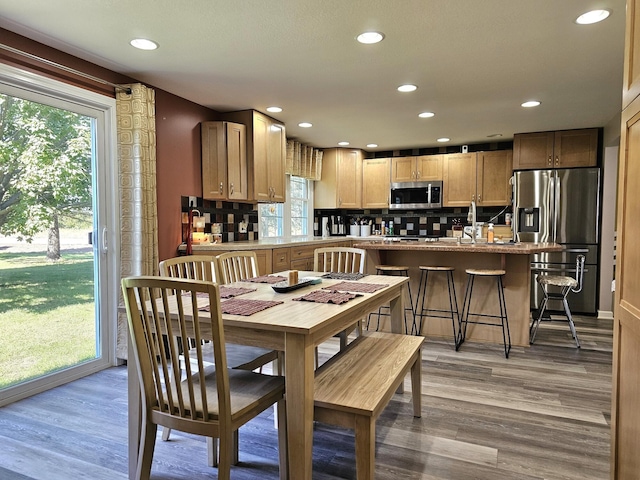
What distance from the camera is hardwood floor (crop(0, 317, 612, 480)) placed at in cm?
185

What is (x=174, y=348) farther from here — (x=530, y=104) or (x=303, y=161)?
(x=303, y=161)

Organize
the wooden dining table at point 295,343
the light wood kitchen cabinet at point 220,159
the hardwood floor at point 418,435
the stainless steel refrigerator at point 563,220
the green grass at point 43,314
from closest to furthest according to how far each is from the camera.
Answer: the wooden dining table at point 295,343
the hardwood floor at point 418,435
the green grass at point 43,314
the light wood kitchen cabinet at point 220,159
the stainless steel refrigerator at point 563,220

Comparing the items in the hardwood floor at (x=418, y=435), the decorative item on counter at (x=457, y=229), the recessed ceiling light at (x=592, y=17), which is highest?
the recessed ceiling light at (x=592, y=17)

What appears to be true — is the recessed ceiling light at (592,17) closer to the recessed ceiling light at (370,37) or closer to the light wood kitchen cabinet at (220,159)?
the recessed ceiling light at (370,37)

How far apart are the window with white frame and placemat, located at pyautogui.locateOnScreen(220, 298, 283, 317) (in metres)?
3.29

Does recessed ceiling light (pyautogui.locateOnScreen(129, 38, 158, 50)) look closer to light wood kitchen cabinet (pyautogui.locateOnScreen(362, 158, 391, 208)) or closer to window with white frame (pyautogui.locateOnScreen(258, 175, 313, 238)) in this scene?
window with white frame (pyautogui.locateOnScreen(258, 175, 313, 238))

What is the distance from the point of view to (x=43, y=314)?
2.76m

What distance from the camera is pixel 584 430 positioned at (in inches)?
86.2

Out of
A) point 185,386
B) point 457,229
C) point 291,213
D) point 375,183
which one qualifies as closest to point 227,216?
point 291,213

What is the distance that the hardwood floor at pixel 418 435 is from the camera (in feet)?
6.07

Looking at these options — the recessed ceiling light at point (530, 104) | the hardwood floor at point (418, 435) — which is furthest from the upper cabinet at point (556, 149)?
the hardwood floor at point (418, 435)

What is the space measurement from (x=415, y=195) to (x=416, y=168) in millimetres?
410

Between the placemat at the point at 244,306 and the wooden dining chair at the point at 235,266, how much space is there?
2.38 feet

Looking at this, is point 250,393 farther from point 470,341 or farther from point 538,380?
point 470,341
